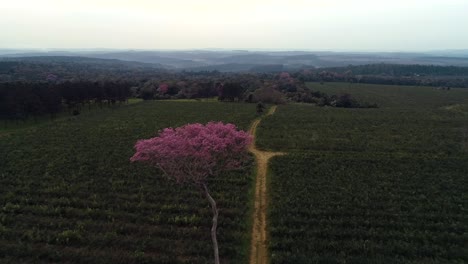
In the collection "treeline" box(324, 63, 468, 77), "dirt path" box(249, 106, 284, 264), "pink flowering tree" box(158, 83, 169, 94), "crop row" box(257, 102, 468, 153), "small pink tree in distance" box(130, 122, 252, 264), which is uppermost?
"treeline" box(324, 63, 468, 77)

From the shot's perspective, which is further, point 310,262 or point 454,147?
point 454,147

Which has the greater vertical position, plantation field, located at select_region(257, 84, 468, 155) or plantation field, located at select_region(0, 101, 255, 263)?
plantation field, located at select_region(257, 84, 468, 155)

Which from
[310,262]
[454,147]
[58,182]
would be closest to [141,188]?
[58,182]

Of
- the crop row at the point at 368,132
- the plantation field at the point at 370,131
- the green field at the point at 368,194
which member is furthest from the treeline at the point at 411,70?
the green field at the point at 368,194

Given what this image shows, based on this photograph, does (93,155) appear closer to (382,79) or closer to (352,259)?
(352,259)

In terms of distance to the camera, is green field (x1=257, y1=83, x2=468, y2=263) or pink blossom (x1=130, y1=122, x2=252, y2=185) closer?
pink blossom (x1=130, y1=122, x2=252, y2=185)

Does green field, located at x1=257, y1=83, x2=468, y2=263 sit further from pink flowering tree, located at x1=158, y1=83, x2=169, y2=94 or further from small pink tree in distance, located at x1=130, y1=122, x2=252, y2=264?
pink flowering tree, located at x1=158, y1=83, x2=169, y2=94

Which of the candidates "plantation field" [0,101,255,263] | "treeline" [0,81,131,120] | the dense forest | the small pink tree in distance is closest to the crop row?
"plantation field" [0,101,255,263]
